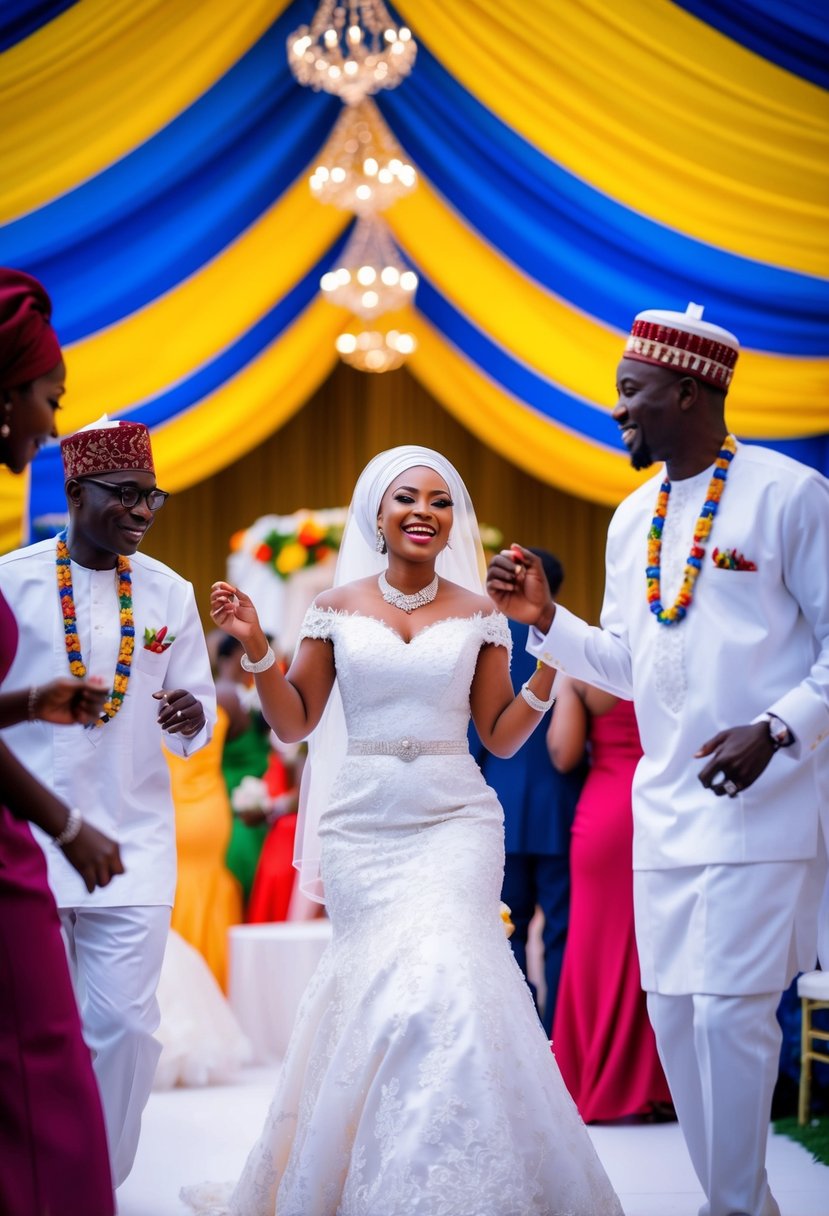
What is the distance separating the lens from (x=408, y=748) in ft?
14.6

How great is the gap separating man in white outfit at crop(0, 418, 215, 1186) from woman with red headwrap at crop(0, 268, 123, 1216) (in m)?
1.47

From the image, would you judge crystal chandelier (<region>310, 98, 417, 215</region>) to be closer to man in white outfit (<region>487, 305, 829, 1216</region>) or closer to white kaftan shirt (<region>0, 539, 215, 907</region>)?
white kaftan shirt (<region>0, 539, 215, 907</region>)

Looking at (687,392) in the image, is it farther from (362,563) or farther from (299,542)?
(299,542)

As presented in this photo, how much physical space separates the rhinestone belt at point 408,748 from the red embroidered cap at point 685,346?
46.5 inches

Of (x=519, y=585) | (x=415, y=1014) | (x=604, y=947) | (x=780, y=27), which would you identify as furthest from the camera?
(x=604, y=947)

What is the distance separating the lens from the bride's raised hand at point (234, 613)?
14.3 ft

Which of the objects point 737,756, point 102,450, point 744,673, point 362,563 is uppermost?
point 102,450

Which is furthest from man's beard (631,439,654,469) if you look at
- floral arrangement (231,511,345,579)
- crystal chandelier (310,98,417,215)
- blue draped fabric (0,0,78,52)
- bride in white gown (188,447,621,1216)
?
floral arrangement (231,511,345,579)

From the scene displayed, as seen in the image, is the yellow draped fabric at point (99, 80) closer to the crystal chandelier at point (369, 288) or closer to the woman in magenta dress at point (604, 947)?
the crystal chandelier at point (369, 288)

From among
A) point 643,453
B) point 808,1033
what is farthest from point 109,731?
point 808,1033

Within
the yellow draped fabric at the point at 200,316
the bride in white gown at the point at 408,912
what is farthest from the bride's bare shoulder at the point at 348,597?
the yellow draped fabric at the point at 200,316

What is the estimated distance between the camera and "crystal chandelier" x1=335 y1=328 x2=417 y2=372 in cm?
977

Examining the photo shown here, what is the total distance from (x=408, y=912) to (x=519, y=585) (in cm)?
90

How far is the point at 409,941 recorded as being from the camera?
4.11 metres
